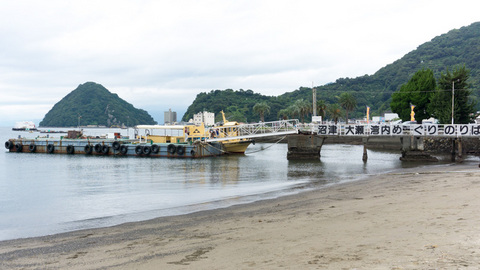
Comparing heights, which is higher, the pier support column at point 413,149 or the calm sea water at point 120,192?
the pier support column at point 413,149

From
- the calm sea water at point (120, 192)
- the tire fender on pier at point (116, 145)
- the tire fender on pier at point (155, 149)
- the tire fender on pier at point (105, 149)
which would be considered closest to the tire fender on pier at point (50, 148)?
the tire fender on pier at point (105, 149)

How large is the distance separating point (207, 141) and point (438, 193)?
113ft

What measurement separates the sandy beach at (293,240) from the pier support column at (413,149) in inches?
847

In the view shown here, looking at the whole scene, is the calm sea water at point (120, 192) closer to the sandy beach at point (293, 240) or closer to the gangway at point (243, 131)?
the sandy beach at point (293, 240)

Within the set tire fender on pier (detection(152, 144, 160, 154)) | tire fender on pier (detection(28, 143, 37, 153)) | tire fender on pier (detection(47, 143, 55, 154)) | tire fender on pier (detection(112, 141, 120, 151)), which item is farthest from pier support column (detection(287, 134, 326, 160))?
tire fender on pier (detection(28, 143, 37, 153))

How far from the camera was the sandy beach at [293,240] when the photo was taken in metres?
6.29

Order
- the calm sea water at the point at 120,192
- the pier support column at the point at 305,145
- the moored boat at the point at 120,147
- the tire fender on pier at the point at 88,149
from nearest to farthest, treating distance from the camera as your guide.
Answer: the calm sea water at the point at 120,192, the pier support column at the point at 305,145, the moored boat at the point at 120,147, the tire fender on pier at the point at 88,149

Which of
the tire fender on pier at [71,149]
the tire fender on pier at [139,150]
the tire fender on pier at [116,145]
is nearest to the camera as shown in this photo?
the tire fender on pier at [139,150]

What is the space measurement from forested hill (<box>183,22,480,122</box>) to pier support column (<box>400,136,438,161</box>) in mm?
89705

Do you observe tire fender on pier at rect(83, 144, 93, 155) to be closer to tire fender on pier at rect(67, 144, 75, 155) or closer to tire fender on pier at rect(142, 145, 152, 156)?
tire fender on pier at rect(67, 144, 75, 155)

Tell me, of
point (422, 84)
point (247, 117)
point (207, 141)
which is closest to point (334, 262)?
point (207, 141)

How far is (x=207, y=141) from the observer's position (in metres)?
45.9

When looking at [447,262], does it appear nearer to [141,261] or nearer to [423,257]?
[423,257]

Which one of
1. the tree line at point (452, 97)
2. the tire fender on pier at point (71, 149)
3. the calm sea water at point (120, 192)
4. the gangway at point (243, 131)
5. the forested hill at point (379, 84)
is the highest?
the forested hill at point (379, 84)
